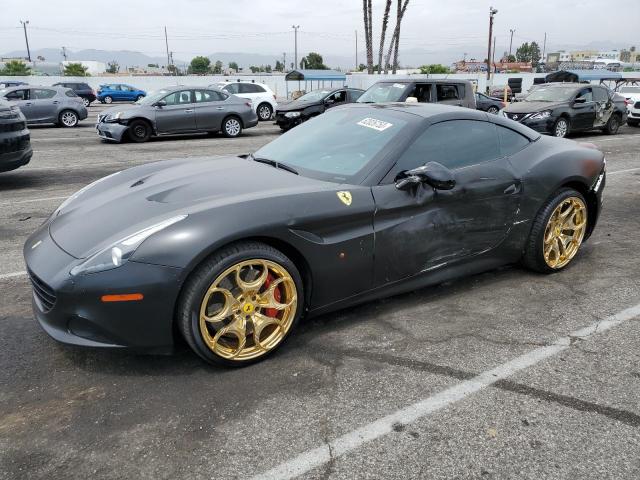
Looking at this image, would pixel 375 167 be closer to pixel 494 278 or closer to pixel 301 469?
pixel 494 278

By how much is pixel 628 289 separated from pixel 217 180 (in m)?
3.15

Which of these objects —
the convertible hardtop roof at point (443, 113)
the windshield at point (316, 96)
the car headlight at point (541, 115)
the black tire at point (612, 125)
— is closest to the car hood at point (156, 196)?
the convertible hardtop roof at point (443, 113)

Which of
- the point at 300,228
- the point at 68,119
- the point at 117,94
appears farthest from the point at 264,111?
the point at 117,94

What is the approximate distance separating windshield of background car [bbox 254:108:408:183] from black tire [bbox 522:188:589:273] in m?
1.35

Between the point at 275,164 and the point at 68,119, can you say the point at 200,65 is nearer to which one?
the point at 68,119

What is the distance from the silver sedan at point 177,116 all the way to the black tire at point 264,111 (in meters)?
5.02

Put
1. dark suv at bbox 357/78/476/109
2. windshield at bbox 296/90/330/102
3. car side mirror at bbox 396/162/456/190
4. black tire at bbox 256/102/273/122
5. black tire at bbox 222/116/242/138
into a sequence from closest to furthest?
car side mirror at bbox 396/162/456/190, dark suv at bbox 357/78/476/109, black tire at bbox 222/116/242/138, windshield at bbox 296/90/330/102, black tire at bbox 256/102/273/122

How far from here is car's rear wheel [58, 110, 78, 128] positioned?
18406mm

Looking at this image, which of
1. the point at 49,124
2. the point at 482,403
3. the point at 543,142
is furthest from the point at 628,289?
the point at 49,124

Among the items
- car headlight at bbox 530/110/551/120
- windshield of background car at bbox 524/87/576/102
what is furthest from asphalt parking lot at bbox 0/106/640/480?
windshield of background car at bbox 524/87/576/102

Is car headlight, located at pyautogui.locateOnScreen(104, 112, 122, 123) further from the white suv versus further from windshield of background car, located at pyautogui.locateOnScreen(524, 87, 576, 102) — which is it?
windshield of background car, located at pyautogui.locateOnScreen(524, 87, 576, 102)

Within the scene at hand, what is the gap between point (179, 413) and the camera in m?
2.60

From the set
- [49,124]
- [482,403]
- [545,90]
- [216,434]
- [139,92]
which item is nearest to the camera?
[216,434]

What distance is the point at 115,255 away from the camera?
106 inches
